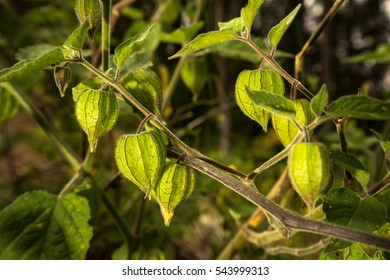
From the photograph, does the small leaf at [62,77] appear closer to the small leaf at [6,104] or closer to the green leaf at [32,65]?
the green leaf at [32,65]

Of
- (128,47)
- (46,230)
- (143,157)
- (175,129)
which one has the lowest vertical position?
(175,129)

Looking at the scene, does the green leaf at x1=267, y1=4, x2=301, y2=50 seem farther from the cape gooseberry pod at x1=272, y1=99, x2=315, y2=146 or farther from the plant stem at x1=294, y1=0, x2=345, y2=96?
the plant stem at x1=294, y1=0, x2=345, y2=96

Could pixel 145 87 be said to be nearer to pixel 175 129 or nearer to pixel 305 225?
pixel 305 225

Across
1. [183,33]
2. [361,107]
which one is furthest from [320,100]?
[183,33]

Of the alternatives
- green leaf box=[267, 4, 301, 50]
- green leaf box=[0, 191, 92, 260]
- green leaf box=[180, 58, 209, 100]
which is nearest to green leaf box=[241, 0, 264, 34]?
green leaf box=[267, 4, 301, 50]

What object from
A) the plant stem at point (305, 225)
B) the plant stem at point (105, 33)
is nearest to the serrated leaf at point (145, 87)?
the plant stem at point (105, 33)
